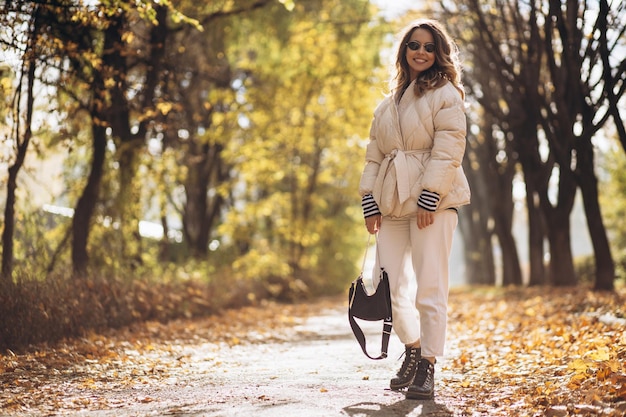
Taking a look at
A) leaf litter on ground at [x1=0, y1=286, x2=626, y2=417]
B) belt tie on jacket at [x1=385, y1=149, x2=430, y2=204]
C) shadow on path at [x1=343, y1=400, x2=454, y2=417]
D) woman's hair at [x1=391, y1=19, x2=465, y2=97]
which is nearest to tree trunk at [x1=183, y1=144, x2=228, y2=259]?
leaf litter on ground at [x1=0, y1=286, x2=626, y2=417]

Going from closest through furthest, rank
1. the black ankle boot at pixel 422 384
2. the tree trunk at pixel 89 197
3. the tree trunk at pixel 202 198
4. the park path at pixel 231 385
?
1. the park path at pixel 231 385
2. the black ankle boot at pixel 422 384
3. the tree trunk at pixel 89 197
4. the tree trunk at pixel 202 198

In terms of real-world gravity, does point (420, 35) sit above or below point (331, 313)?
above

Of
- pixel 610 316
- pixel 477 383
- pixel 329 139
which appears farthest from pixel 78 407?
pixel 329 139

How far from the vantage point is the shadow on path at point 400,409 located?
3.98 m

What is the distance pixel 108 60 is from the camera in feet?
34.5

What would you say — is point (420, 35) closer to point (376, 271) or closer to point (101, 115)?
point (376, 271)

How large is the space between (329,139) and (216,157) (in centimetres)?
331

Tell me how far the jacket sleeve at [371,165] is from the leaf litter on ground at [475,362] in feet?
4.56

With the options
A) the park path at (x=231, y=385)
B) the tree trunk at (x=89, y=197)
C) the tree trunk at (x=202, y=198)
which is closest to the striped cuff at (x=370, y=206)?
the park path at (x=231, y=385)

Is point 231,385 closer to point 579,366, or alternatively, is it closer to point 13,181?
point 579,366

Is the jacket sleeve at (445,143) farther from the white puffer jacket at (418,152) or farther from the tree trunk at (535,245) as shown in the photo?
the tree trunk at (535,245)

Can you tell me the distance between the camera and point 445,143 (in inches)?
176

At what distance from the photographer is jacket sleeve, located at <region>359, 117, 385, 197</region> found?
479 centimetres

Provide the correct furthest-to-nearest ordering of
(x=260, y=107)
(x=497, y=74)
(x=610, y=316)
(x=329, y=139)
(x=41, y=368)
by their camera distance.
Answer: (x=329, y=139) → (x=260, y=107) → (x=497, y=74) → (x=610, y=316) → (x=41, y=368)
